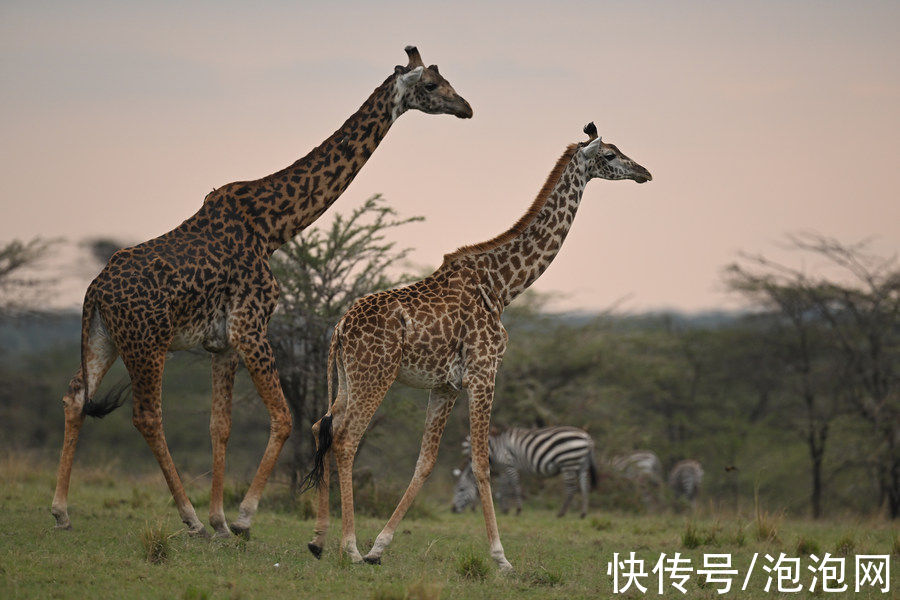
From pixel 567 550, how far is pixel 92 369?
4.82 m

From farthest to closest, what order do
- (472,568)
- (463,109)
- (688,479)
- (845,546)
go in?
(688,479) < (845,546) < (463,109) < (472,568)

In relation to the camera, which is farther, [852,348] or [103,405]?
[852,348]

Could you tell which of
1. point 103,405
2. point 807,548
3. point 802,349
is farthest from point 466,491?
point 802,349

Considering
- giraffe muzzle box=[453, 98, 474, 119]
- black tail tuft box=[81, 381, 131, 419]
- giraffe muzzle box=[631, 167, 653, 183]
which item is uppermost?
giraffe muzzle box=[453, 98, 474, 119]

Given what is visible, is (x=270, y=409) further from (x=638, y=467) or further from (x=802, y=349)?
(x=802, y=349)

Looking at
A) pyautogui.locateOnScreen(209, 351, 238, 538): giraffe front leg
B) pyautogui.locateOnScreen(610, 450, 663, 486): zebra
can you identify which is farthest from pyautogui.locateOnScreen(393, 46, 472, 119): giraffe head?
pyautogui.locateOnScreen(610, 450, 663, 486): zebra

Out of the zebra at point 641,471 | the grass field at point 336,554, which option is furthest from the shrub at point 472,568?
the zebra at point 641,471

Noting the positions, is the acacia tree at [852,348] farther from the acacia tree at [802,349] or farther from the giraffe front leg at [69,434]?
the giraffe front leg at [69,434]

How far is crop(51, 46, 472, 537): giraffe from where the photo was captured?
328 inches

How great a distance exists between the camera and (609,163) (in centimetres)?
941

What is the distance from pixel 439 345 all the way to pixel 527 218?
1581 millimetres

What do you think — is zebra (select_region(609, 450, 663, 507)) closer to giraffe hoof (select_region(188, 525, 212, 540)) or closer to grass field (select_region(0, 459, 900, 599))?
grass field (select_region(0, 459, 900, 599))

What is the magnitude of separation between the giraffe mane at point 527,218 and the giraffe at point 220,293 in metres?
0.99

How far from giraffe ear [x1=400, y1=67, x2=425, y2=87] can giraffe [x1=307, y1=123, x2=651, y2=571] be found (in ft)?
4.87
